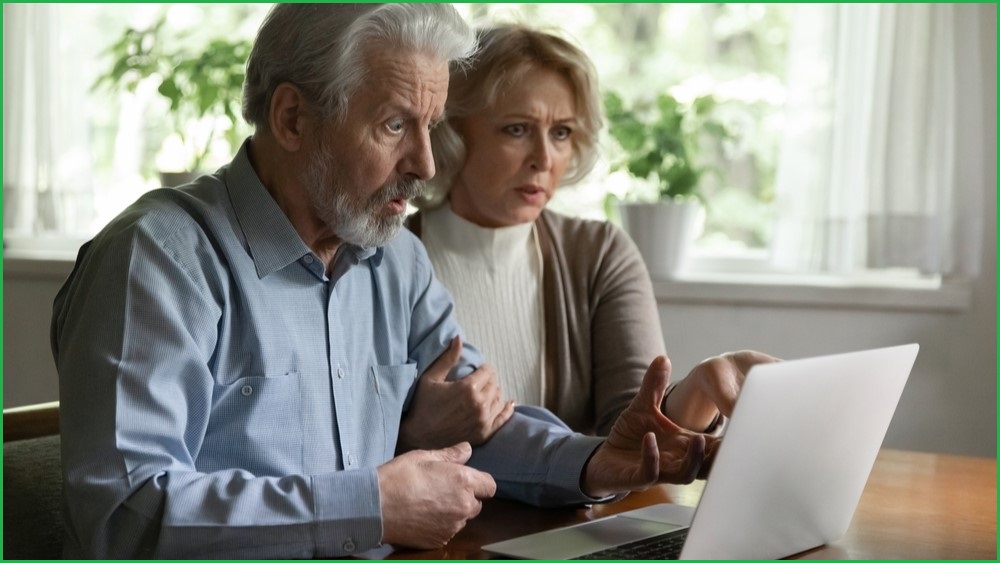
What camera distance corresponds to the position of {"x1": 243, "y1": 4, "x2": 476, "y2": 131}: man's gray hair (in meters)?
1.39

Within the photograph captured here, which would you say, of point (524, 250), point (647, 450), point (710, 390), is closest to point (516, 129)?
point (524, 250)

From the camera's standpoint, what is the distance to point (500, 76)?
2.04m

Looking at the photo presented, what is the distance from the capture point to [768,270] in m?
3.19

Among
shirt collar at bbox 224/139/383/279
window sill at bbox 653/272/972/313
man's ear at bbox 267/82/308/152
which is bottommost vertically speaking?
window sill at bbox 653/272/972/313

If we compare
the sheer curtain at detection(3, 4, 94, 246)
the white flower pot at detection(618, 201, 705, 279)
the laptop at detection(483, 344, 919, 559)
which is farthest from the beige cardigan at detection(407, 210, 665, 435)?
the sheer curtain at detection(3, 4, 94, 246)

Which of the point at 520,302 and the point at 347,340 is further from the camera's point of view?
the point at 520,302

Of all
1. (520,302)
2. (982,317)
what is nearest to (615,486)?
(520,302)

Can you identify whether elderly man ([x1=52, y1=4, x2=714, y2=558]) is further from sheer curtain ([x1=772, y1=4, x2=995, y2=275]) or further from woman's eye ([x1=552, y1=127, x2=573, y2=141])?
sheer curtain ([x1=772, y1=4, x2=995, y2=275])

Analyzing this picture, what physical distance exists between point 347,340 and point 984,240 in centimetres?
198

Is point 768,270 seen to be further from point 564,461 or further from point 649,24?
point 564,461

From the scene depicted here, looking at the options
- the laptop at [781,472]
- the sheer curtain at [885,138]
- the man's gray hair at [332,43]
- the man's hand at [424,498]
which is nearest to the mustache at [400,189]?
the man's gray hair at [332,43]

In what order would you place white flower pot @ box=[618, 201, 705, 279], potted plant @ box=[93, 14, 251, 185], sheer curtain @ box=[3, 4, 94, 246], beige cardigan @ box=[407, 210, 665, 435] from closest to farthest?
1. beige cardigan @ box=[407, 210, 665, 435]
2. white flower pot @ box=[618, 201, 705, 279]
3. potted plant @ box=[93, 14, 251, 185]
4. sheer curtain @ box=[3, 4, 94, 246]

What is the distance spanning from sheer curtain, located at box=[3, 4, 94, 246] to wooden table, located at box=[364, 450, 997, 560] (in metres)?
2.56

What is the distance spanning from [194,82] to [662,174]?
1.32 meters
